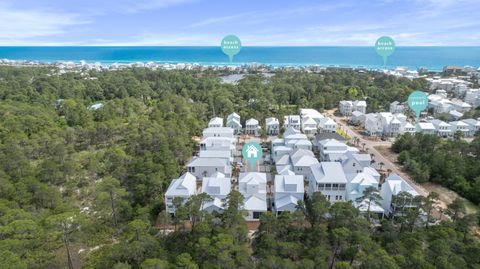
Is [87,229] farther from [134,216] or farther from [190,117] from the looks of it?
[190,117]

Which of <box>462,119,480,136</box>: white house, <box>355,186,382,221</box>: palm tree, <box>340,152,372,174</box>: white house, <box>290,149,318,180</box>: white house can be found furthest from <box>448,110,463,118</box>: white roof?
<box>355,186,382,221</box>: palm tree

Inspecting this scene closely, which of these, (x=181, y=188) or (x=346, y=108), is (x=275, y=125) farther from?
(x=181, y=188)

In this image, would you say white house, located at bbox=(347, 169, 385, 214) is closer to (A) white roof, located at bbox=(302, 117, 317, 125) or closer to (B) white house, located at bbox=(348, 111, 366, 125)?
(A) white roof, located at bbox=(302, 117, 317, 125)

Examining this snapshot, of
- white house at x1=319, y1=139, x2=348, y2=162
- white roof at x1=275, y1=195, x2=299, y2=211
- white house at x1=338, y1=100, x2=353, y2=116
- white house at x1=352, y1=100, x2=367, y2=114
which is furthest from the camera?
white house at x1=338, y1=100, x2=353, y2=116

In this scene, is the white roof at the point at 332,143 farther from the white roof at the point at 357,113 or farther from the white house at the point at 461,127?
the white house at the point at 461,127

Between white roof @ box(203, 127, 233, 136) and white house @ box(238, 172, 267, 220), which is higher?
white roof @ box(203, 127, 233, 136)

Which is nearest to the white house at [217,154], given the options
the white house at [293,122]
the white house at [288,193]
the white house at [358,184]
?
the white house at [288,193]
